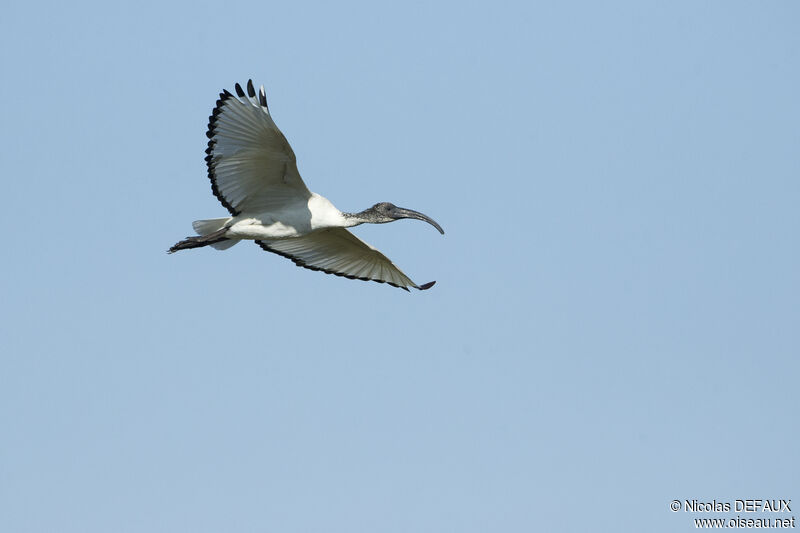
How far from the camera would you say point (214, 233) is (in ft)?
46.9

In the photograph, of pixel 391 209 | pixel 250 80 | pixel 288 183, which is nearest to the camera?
pixel 250 80

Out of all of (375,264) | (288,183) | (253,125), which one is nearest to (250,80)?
(253,125)

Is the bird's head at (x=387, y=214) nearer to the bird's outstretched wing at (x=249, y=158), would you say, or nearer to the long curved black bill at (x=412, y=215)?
the long curved black bill at (x=412, y=215)

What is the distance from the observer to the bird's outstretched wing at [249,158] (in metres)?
13.2

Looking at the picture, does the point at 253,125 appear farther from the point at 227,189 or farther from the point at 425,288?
the point at 425,288

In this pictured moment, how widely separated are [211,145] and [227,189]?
2.03ft

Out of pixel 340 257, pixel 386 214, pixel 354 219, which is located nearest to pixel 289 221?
pixel 354 219

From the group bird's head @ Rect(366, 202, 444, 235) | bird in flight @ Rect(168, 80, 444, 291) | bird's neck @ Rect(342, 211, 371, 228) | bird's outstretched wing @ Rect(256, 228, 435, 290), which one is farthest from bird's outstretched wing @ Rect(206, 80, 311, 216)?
bird's outstretched wing @ Rect(256, 228, 435, 290)

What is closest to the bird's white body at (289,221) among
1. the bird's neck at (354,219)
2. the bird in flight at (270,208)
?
the bird in flight at (270,208)

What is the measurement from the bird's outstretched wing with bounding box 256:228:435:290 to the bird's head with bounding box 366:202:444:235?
582mm

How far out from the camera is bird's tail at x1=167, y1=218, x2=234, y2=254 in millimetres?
14211

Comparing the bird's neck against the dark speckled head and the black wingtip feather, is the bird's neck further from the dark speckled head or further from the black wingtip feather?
the black wingtip feather

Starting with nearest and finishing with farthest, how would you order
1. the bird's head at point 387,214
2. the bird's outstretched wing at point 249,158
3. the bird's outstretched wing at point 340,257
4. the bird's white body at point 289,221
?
the bird's outstretched wing at point 249,158 → the bird's white body at point 289,221 → the bird's head at point 387,214 → the bird's outstretched wing at point 340,257

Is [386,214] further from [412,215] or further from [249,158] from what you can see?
[249,158]
